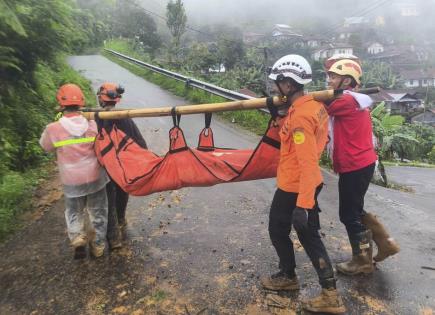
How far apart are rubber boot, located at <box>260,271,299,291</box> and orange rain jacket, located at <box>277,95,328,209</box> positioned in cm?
101

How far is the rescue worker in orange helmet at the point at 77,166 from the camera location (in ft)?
14.7

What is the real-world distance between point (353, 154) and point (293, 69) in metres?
Result: 1.09

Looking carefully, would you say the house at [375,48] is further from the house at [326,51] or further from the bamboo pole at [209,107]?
the bamboo pole at [209,107]

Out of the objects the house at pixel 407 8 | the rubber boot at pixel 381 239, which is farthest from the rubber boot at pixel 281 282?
the house at pixel 407 8

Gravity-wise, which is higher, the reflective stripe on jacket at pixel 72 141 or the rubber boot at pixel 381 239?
the reflective stripe on jacket at pixel 72 141

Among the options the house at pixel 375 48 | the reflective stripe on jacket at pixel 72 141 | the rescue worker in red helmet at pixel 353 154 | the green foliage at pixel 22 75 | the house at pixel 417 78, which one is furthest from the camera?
the house at pixel 375 48

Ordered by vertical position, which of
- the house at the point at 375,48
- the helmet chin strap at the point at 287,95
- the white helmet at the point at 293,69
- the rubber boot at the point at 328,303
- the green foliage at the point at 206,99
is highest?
the house at the point at 375,48

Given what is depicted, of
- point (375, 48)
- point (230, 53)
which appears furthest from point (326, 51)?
point (230, 53)

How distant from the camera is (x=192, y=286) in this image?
4.12 m

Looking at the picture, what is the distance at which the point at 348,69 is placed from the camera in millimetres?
3869

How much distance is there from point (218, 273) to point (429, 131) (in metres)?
30.5

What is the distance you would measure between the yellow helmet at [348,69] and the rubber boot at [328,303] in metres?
1.98

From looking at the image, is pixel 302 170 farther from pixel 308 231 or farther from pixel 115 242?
pixel 115 242

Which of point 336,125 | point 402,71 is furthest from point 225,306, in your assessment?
point 402,71
